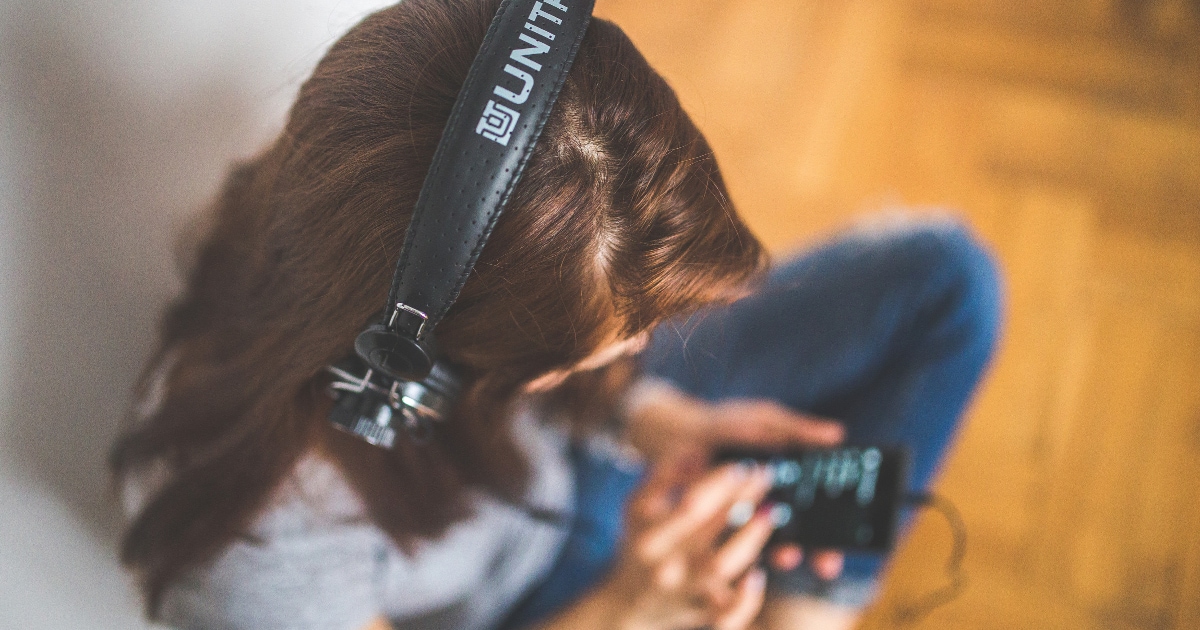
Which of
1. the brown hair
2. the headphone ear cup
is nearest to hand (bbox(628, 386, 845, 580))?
the brown hair

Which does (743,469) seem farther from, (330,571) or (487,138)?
(487,138)

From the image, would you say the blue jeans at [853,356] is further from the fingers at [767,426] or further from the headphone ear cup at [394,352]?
the headphone ear cup at [394,352]

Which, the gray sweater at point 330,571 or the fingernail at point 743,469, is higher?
the fingernail at point 743,469

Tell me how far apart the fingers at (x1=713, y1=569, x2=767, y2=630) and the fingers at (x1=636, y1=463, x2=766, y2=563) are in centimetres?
6

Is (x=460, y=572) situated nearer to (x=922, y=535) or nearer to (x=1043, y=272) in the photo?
(x=922, y=535)

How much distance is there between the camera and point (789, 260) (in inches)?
35.8

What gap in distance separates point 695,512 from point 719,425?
0.16 m

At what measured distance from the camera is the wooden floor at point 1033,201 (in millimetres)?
1026

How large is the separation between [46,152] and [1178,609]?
4.46 ft

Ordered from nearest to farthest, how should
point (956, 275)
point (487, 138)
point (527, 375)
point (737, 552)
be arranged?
point (487, 138) → point (527, 375) → point (737, 552) → point (956, 275)

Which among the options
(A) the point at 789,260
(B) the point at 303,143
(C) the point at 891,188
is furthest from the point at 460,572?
(C) the point at 891,188

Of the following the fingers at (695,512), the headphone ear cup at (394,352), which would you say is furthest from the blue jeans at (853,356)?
the headphone ear cup at (394,352)

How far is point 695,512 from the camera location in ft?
2.23

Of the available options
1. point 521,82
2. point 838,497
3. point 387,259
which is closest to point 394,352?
point 387,259
